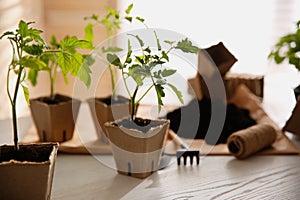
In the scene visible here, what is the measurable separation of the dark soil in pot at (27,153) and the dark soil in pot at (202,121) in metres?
0.52

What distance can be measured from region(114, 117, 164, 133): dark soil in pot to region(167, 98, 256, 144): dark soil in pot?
255mm

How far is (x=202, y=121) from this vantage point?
1570 mm

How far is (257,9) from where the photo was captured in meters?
2.21

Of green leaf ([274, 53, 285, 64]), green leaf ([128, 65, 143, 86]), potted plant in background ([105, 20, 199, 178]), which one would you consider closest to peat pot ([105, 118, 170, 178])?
potted plant in background ([105, 20, 199, 178])

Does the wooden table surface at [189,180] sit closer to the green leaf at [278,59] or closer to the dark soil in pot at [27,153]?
the dark soil in pot at [27,153]

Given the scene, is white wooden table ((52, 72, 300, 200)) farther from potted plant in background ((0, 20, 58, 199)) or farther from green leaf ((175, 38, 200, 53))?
green leaf ((175, 38, 200, 53))

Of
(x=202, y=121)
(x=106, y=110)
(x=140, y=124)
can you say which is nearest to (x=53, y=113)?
(x=106, y=110)

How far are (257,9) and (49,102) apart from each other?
1054mm

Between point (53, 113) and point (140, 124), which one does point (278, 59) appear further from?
point (53, 113)

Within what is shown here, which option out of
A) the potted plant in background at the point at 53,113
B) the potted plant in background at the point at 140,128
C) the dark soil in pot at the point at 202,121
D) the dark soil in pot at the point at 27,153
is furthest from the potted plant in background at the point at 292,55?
the dark soil in pot at the point at 27,153

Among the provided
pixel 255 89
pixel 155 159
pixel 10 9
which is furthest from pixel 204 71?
pixel 10 9

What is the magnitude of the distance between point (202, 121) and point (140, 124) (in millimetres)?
342

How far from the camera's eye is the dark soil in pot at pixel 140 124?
125cm

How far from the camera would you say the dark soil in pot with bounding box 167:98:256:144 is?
1.52 m
